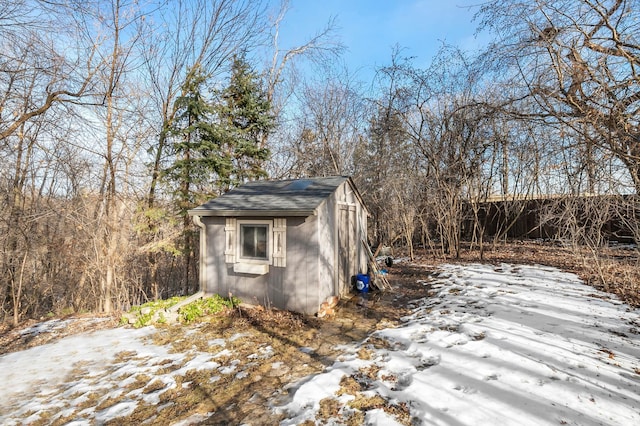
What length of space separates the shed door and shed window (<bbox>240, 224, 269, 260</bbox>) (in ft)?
5.34

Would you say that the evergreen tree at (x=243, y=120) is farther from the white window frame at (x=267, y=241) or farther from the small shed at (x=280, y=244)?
the white window frame at (x=267, y=241)

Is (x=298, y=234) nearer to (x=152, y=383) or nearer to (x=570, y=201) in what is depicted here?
(x=152, y=383)

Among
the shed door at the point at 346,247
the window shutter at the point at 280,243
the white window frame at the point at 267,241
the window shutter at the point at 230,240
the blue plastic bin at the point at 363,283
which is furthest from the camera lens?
the blue plastic bin at the point at 363,283

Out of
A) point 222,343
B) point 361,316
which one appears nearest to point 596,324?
point 361,316

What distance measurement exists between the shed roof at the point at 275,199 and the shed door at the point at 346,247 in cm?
71

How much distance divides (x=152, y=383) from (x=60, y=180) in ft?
32.8

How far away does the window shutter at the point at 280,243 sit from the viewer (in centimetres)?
544

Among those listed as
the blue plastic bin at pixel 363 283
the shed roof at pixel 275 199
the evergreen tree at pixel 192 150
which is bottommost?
the blue plastic bin at pixel 363 283

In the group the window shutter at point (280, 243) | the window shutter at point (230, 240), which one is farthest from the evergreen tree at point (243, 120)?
the window shutter at point (280, 243)

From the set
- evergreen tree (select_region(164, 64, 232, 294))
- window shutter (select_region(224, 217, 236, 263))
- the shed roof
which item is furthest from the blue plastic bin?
evergreen tree (select_region(164, 64, 232, 294))

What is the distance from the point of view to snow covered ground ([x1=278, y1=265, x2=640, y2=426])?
2482 mm

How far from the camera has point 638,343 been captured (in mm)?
3549

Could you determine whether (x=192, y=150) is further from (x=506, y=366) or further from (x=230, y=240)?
(x=506, y=366)

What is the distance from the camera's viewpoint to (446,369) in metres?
3.20
